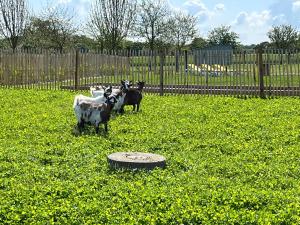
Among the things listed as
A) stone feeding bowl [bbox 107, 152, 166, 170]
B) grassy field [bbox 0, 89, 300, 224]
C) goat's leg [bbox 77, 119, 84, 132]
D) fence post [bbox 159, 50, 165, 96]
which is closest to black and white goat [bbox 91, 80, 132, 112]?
grassy field [bbox 0, 89, 300, 224]

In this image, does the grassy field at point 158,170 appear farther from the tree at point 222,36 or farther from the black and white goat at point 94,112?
the tree at point 222,36

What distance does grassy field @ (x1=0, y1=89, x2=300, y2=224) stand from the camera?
5242 millimetres

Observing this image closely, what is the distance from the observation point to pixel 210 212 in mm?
5184

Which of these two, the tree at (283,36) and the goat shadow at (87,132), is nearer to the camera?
A: the goat shadow at (87,132)

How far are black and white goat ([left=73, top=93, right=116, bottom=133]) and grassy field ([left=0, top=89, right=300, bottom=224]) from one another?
27 cm

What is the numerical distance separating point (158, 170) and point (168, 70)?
12.6 m

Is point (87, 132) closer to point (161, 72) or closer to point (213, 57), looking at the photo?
point (161, 72)

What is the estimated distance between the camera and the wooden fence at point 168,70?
711 inches

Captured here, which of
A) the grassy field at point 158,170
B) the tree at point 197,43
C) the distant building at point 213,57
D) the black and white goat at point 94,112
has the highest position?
the tree at point 197,43

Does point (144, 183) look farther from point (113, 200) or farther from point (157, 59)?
point (157, 59)

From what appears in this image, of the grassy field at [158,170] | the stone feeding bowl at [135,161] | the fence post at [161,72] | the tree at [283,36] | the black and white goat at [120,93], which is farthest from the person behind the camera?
the tree at [283,36]

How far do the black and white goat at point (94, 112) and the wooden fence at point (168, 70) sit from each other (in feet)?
28.9

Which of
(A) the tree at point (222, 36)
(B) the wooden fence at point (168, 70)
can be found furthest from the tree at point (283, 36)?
(B) the wooden fence at point (168, 70)

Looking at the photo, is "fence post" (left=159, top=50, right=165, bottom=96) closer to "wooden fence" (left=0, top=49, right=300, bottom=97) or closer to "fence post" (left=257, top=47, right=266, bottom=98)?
"wooden fence" (left=0, top=49, right=300, bottom=97)
